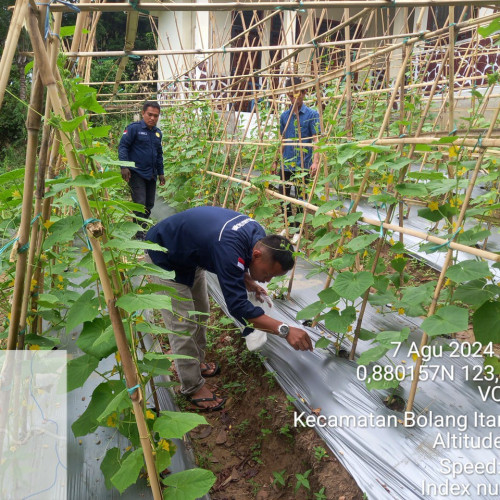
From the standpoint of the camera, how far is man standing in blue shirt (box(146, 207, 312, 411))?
2.36m

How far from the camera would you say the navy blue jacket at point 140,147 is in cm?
551

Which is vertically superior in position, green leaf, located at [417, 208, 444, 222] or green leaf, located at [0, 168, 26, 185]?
green leaf, located at [0, 168, 26, 185]

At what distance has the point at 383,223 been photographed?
7.49 feet

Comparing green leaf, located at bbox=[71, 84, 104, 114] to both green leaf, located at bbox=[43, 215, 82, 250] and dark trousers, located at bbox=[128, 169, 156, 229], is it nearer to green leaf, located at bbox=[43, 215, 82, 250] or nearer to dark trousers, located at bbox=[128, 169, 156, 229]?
green leaf, located at bbox=[43, 215, 82, 250]

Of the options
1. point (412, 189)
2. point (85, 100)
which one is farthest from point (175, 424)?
point (412, 189)

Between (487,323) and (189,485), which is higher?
(487,323)

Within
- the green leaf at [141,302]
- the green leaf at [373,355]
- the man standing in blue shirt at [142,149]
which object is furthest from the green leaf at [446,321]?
the man standing in blue shirt at [142,149]

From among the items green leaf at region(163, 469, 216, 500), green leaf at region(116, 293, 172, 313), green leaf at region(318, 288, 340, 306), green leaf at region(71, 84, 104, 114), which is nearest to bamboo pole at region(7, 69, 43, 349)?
green leaf at region(71, 84, 104, 114)

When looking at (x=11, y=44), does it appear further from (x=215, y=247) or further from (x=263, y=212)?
(x=263, y=212)

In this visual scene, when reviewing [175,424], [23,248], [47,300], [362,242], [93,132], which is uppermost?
[93,132]

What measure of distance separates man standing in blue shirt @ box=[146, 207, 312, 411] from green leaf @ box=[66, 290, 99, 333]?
1.85ft

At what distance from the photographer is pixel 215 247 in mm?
2402

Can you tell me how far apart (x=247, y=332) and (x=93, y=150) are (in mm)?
1559

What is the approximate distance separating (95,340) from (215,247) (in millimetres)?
1001
